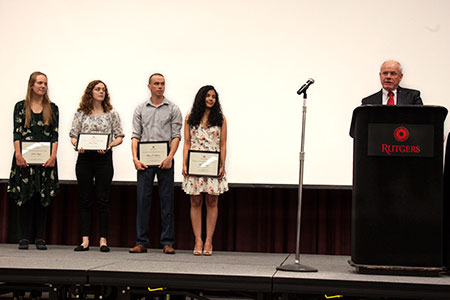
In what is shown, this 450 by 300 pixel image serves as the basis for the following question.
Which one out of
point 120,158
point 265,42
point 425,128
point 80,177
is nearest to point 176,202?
point 120,158

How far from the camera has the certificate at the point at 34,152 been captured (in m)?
5.19

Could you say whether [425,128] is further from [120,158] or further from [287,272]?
[120,158]

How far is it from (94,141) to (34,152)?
1.77ft

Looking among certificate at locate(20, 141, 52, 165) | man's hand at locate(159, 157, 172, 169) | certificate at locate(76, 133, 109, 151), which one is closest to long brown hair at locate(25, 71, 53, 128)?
certificate at locate(20, 141, 52, 165)

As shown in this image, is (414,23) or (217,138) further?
(414,23)

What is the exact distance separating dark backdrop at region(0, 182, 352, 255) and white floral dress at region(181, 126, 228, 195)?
74 centimetres

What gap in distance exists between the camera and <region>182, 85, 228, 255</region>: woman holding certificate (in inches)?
196

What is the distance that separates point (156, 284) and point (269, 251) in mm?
2544

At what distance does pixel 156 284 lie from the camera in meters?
3.52

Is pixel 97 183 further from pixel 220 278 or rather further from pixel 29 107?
pixel 220 278

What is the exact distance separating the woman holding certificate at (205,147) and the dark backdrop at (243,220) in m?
0.74

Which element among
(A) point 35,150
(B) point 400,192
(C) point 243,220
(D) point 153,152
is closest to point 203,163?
(D) point 153,152

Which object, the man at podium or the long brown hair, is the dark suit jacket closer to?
the man at podium

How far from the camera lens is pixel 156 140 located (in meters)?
5.12
